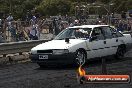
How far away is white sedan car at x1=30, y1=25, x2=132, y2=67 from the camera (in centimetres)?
1254

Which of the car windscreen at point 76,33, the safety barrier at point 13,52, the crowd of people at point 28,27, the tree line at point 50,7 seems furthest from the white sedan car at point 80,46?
the tree line at point 50,7

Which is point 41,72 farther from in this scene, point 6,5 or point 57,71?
point 6,5

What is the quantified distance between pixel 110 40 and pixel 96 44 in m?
0.94

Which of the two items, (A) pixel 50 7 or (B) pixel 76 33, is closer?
(B) pixel 76 33

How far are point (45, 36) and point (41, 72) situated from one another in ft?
35.4

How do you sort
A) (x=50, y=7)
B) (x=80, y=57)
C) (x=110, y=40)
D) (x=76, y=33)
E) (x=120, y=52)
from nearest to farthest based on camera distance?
1. (x=80, y=57)
2. (x=76, y=33)
3. (x=110, y=40)
4. (x=120, y=52)
5. (x=50, y=7)

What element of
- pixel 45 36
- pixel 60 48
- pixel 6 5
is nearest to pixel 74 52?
pixel 60 48

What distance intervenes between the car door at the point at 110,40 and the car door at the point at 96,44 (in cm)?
26

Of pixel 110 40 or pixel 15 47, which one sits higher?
pixel 110 40

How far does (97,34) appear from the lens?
14.0 m

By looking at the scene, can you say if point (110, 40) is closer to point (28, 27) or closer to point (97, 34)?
point (97, 34)

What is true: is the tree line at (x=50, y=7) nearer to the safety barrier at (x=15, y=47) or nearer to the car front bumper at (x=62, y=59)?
the safety barrier at (x=15, y=47)

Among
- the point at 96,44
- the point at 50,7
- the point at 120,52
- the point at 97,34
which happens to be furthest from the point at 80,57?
the point at 50,7

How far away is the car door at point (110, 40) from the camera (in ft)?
46.6
